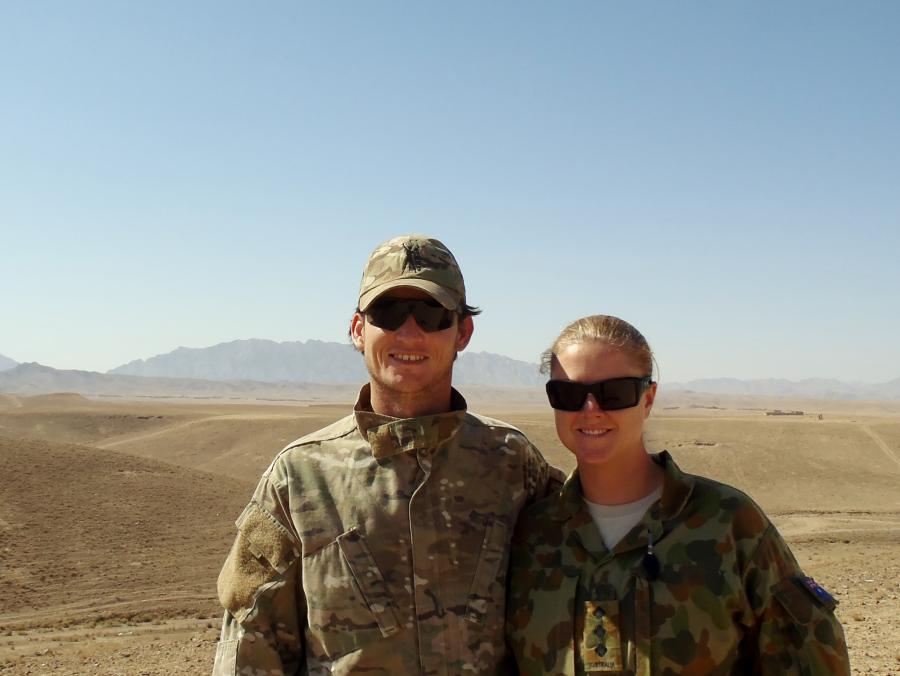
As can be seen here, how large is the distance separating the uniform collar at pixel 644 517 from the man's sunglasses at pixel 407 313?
0.85 metres

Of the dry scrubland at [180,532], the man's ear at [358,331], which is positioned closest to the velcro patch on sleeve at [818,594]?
the dry scrubland at [180,532]

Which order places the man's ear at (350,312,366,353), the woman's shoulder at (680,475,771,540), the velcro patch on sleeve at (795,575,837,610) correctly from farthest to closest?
the man's ear at (350,312,366,353)
the woman's shoulder at (680,475,771,540)
the velcro patch on sleeve at (795,575,837,610)

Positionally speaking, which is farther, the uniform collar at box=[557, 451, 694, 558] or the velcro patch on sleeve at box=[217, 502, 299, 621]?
the velcro patch on sleeve at box=[217, 502, 299, 621]

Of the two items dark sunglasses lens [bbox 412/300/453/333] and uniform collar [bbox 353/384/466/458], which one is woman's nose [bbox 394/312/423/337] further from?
uniform collar [bbox 353/384/466/458]

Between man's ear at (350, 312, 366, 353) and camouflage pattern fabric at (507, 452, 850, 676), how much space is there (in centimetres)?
108

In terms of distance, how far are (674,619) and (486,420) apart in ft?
3.78

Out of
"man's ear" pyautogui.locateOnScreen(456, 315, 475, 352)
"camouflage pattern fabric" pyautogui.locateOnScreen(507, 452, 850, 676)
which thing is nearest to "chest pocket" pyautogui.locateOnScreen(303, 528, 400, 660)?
"camouflage pattern fabric" pyautogui.locateOnScreen(507, 452, 850, 676)

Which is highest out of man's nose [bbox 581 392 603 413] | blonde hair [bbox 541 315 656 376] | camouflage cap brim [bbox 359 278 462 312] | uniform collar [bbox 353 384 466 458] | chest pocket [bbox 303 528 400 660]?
camouflage cap brim [bbox 359 278 462 312]

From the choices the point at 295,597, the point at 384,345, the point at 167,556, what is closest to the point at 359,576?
the point at 295,597

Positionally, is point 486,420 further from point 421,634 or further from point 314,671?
point 314,671

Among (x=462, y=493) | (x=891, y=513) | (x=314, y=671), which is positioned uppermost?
(x=462, y=493)

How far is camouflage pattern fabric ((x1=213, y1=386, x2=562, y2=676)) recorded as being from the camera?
9.56ft

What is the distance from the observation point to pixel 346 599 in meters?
2.93

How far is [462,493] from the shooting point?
10.1ft
